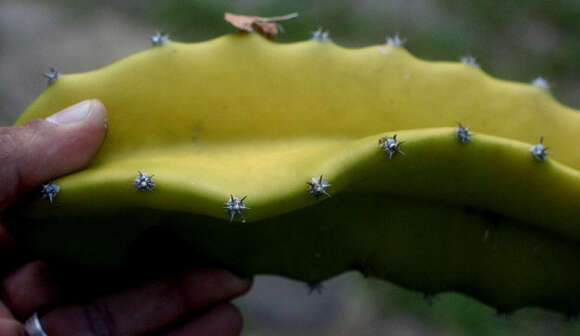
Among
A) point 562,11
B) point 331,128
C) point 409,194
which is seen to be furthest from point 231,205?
point 562,11

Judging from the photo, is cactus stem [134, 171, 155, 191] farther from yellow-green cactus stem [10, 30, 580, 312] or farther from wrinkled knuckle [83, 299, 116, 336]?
wrinkled knuckle [83, 299, 116, 336]

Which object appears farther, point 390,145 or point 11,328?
point 11,328

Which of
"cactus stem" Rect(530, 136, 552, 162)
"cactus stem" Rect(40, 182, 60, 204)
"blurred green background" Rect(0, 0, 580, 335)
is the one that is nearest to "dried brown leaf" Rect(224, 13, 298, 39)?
"cactus stem" Rect(40, 182, 60, 204)

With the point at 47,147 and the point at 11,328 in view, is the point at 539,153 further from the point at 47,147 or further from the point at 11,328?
the point at 11,328

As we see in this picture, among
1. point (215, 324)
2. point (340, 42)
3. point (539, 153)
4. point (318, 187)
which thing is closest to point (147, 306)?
point (215, 324)

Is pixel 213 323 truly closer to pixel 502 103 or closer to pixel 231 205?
pixel 231 205

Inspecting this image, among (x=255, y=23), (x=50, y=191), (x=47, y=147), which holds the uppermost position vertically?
(x=255, y=23)

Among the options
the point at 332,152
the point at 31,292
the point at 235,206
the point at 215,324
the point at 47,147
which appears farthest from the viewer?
the point at 215,324
